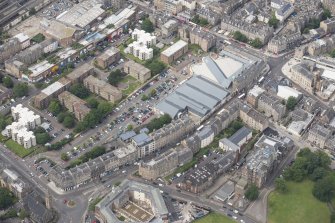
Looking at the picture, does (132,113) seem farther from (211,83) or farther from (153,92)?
(211,83)

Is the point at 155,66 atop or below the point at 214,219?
atop

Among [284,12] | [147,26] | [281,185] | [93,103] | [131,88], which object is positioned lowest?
[131,88]

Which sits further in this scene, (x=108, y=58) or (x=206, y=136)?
(x=108, y=58)

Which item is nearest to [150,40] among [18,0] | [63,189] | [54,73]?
[54,73]

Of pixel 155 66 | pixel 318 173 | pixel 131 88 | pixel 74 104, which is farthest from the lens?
pixel 155 66

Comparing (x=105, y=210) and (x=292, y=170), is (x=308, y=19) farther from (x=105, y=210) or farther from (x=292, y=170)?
(x=105, y=210)

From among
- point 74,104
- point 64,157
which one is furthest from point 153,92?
point 64,157
